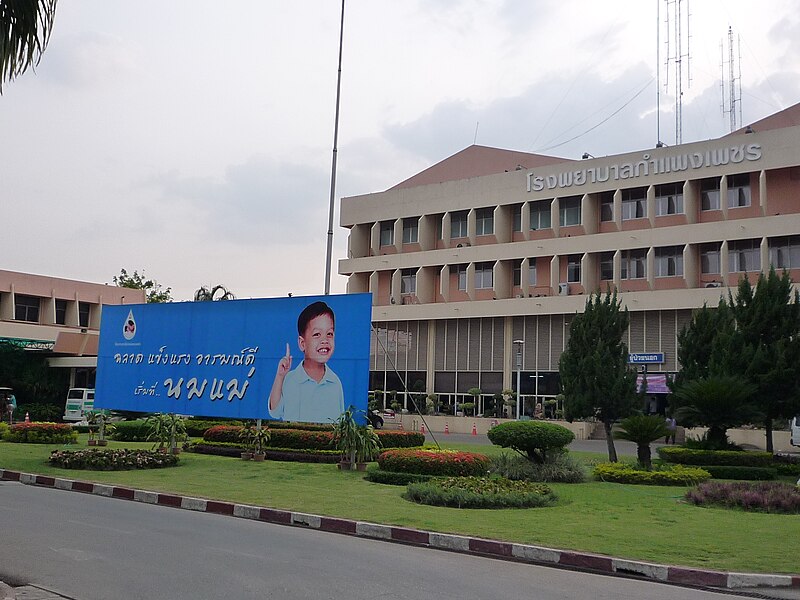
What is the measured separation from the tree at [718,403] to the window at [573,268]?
26.0 meters

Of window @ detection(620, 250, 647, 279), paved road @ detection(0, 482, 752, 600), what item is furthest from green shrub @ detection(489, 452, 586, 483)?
window @ detection(620, 250, 647, 279)

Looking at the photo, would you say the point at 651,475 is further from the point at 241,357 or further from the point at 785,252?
the point at 785,252

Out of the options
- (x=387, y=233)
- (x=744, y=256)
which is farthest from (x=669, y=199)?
(x=387, y=233)

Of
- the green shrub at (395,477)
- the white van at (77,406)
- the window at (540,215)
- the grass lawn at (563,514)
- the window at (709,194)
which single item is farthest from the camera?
the window at (540,215)

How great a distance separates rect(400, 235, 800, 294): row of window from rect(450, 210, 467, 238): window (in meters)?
2.44

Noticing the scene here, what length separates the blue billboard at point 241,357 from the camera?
73.8 ft

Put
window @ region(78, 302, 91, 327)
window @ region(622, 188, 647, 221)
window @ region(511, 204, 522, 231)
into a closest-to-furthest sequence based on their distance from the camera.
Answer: window @ region(622, 188, 647, 221) → window @ region(511, 204, 522, 231) → window @ region(78, 302, 91, 327)

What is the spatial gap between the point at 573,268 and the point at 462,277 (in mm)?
8121

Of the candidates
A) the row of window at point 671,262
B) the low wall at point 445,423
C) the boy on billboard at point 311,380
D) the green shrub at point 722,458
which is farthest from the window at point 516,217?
the boy on billboard at point 311,380

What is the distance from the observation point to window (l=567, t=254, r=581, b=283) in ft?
164

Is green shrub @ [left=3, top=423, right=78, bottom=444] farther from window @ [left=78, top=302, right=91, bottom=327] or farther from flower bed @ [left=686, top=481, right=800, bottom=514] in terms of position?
window @ [left=78, top=302, right=91, bottom=327]

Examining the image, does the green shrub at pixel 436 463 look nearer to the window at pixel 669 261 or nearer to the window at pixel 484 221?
the window at pixel 669 261

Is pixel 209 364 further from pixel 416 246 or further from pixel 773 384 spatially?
pixel 416 246

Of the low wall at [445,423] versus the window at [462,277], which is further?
the window at [462,277]
